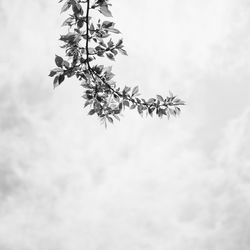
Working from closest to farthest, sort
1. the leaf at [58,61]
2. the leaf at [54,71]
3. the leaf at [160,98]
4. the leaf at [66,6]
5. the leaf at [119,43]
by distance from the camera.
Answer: the leaf at [66,6] < the leaf at [58,61] < the leaf at [54,71] < the leaf at [119,43] < the leaf at [160,98]

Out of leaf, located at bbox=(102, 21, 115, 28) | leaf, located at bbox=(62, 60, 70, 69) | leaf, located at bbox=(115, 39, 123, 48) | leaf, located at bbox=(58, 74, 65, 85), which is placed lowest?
leaf, located at bbox=(58, 74, 65, 85)

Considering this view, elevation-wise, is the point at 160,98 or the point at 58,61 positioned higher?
the point at 160,98

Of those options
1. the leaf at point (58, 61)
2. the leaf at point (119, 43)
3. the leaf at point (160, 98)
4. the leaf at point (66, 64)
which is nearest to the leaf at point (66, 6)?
the leaf at point (58, 61)

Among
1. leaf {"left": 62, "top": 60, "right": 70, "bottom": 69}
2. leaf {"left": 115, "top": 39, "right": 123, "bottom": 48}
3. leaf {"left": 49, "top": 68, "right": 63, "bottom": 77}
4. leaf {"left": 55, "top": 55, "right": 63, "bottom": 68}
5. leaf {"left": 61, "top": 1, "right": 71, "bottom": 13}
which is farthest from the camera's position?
leaf {"left": 115, "top": 39, "right": 123, "bottom": 48}

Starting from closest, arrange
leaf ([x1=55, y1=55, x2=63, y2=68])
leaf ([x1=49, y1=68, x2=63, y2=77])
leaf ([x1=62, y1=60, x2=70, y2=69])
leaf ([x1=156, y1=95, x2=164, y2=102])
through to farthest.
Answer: leaf ([x1=55, y1=55, x2=63, y2=68]), leaf ([x1=49, y1=68, x2=63, y2=77]), leaf ([x1=62, y1=60, x2=70, y2=69]), leaf ([x1=156, y1=95, x2=164, y2=102])

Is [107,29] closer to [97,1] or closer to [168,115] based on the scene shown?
[97,1]

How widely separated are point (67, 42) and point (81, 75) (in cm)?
46

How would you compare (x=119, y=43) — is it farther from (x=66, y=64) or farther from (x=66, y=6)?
(x=66, y=6)

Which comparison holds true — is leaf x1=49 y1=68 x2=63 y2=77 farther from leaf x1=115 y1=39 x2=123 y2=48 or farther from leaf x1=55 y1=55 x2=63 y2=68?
leaf x1=115 y1=39 x2=123 y2=48

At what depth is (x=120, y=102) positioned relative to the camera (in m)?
4.77

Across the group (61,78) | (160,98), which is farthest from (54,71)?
(160,98)

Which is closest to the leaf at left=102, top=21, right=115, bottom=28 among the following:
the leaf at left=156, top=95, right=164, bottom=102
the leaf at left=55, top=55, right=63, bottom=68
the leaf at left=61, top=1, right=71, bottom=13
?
the leaf at left=61, top=1, right=71, bottom=13

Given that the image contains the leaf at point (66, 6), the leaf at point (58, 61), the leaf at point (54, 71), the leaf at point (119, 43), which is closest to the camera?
the leaf at point (66, 6)

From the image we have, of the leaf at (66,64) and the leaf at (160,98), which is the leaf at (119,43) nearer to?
the leaf at (66,64)
